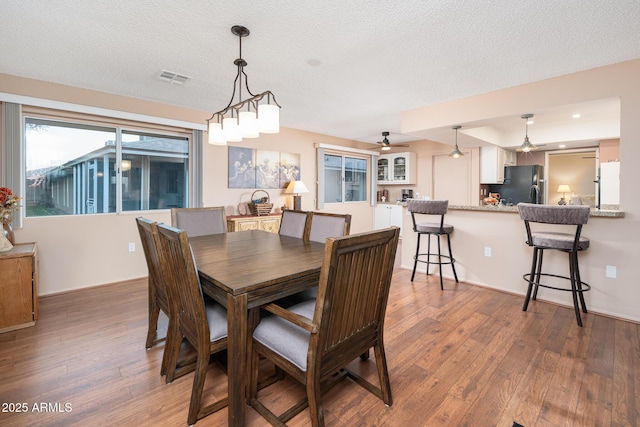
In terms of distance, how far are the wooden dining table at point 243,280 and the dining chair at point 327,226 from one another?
0.21m

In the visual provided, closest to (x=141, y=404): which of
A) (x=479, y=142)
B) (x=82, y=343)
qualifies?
(x=82, y=343)

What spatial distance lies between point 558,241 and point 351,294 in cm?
239

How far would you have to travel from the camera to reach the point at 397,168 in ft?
22.7

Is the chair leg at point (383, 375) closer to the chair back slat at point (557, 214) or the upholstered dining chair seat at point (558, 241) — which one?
the chair back slat at point (557, 214)

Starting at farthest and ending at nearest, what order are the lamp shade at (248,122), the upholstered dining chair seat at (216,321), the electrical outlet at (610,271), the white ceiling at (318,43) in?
the electrical outlet at (610,271) < the lamp shade at (248,122) < the white ceiling at (318,43) < the upholstered dining chair seat at (216,321)

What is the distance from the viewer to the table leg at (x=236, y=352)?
1.33 meters

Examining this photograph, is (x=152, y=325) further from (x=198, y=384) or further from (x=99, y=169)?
(x=99, y=169)

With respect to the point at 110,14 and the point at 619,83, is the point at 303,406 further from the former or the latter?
the point at 619,83

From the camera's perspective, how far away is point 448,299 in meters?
3.22

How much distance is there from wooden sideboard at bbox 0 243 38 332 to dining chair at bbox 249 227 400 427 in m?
2.29

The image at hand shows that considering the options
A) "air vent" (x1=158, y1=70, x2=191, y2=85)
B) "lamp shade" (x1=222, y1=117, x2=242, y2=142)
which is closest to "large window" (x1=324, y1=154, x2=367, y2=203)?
"air vent" (x1=158, y1=70, x2=191, y2=85)

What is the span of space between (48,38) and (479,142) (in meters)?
5.61

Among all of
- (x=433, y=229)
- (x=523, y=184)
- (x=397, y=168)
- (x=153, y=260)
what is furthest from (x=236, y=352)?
(x=397, y=168)

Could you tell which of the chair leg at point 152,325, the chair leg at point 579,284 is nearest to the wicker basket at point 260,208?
Answer: the chair leg at point 152,325
